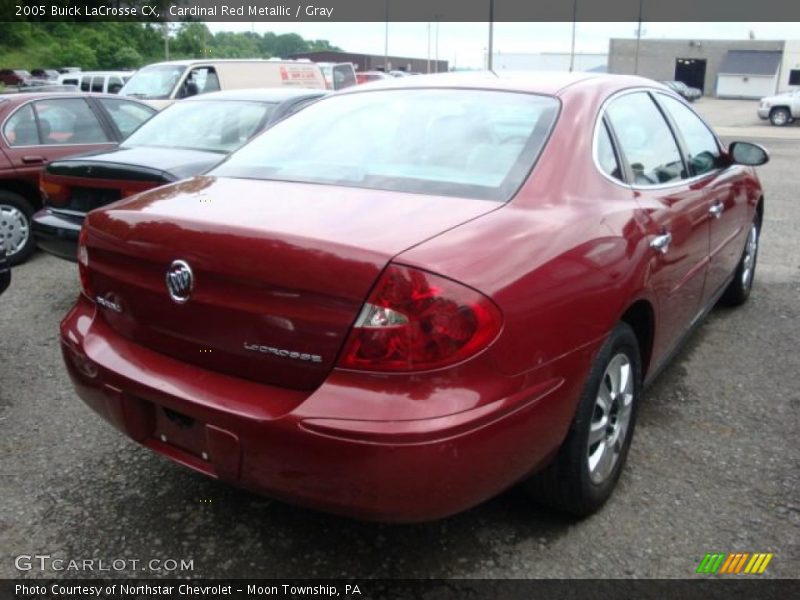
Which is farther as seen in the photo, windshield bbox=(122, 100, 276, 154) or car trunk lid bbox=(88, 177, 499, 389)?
windshield bbox=(122, 100, 276, 154)

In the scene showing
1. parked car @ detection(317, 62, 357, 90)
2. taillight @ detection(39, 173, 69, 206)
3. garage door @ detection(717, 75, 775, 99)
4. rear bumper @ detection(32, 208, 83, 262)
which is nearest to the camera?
rear bumper @ detection(32, 208, 83, 262)

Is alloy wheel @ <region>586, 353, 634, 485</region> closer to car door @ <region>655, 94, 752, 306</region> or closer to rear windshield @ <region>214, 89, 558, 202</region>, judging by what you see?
rear windshield @ <region>214, 89, 558, 202</region>

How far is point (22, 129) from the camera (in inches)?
266

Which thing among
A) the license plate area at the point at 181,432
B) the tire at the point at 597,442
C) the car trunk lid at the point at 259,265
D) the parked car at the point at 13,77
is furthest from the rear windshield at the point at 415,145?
the parked car at the point at 13,77

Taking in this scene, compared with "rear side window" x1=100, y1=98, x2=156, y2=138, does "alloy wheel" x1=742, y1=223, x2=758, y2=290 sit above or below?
below

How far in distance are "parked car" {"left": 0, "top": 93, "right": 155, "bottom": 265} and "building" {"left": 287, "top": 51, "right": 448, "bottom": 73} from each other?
57.9 meters

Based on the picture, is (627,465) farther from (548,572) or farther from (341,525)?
(341,525)

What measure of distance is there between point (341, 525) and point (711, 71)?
69.2 meters

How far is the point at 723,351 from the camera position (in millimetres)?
4367

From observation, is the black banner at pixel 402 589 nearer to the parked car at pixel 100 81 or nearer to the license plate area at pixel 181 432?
the license plate area at pixel 181 432

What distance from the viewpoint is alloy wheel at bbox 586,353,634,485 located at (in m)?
2.63

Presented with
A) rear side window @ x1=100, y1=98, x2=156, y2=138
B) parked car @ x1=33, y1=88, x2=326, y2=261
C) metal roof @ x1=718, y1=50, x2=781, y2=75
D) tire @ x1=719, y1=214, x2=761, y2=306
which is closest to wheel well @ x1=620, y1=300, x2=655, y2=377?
tire @ x1=719, y1=214, x2=761, y2=306

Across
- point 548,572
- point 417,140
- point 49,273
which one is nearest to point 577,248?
point 417,140

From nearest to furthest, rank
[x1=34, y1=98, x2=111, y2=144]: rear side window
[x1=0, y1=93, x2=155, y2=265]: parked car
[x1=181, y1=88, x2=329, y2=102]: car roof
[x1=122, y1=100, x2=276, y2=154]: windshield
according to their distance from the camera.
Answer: [x1=122, y1=100, x2=276, y2=154]: windshield, [x1=181, y1=88, x2=329, y2=102]: car roof, [x1=0, y1=93, x2=155, y2=265]: parked car, [x1=34, y1=98, x2=111, y2=144]: rear side window
